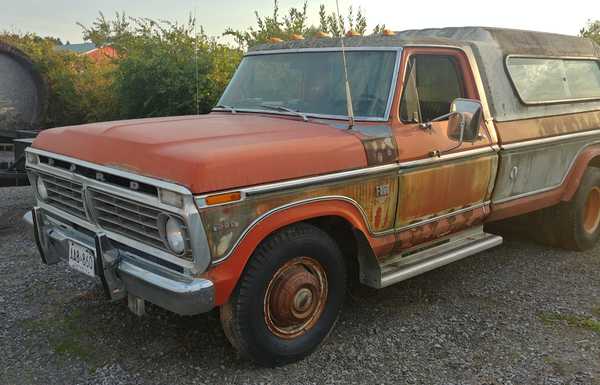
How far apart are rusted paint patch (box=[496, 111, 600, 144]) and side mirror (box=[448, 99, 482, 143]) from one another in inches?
30.5

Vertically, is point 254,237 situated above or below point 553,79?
below

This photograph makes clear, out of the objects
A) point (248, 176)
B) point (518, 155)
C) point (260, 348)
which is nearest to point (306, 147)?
point (248, 176)

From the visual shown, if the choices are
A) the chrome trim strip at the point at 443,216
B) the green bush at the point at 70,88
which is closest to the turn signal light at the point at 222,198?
the chrome trim strip at the point at 443,216

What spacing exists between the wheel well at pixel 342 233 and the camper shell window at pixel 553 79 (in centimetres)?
217

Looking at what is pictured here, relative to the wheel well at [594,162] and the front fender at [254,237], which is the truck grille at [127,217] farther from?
the wheel well at [594,162]

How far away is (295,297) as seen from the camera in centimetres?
330

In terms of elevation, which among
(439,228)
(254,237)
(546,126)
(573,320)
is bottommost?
(573,320)

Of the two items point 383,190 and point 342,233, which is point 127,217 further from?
point 383,190

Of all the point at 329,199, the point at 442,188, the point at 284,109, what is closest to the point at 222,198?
the point at 329,199

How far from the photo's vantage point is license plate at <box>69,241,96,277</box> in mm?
3219

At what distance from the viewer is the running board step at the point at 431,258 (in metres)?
3.73

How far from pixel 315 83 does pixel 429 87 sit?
0.84m

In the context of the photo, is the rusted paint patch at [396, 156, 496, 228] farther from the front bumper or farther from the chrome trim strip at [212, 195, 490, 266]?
the front bumper

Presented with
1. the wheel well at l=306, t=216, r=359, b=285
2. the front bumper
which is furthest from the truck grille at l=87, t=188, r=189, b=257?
the wheel well at l=306, t=216, r=359, b=285
